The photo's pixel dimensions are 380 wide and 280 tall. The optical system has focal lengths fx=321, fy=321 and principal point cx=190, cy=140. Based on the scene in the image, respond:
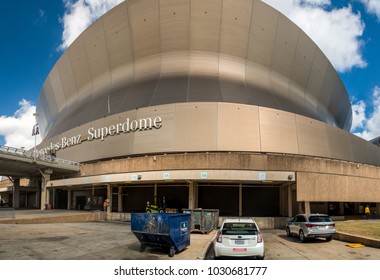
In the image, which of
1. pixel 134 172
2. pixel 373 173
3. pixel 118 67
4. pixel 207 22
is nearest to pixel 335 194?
pixel 373 173

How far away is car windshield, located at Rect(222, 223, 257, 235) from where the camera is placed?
10844mm

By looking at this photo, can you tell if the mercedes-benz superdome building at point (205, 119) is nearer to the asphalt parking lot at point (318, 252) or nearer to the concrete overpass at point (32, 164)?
the concrete overpass at point (32, 164)

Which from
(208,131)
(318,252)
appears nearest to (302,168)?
(208,131)

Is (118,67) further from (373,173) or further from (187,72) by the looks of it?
(373,173)

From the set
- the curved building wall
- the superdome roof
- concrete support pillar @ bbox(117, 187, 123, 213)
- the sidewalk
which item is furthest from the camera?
the superdome roof

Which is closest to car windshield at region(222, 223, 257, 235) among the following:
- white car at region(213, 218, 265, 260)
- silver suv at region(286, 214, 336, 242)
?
white car at region(213, 218, 265, 260)

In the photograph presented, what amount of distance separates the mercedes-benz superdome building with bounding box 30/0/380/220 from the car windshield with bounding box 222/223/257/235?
45.2 ft

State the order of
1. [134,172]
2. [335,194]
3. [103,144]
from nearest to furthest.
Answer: [335,194] < [134,172] < [103,144]

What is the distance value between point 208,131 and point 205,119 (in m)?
1.26

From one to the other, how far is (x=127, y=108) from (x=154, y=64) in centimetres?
733

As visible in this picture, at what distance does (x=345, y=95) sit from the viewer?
6003 centimetres

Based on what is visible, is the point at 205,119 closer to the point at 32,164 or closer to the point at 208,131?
the point at 208,131

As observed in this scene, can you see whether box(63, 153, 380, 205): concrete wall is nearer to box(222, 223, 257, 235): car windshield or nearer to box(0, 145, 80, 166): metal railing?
box(0, 145, 80, 166): metal railing

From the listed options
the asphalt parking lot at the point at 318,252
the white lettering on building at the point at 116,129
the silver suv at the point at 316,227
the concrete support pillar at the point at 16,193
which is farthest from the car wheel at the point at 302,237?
the concrete support pillar at the point at 16,193
